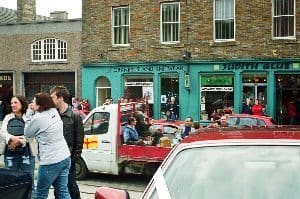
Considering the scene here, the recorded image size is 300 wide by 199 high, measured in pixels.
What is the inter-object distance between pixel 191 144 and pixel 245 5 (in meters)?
19.8

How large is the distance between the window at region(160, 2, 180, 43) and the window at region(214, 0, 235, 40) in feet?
6.14

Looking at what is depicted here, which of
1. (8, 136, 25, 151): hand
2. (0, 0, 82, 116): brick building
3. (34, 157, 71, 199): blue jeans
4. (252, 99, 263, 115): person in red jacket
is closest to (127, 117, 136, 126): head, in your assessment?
(8, 136, 25, 151): hand

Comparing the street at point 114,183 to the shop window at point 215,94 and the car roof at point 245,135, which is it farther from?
the shop window at point 215,94

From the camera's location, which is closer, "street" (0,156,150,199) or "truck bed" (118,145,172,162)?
"street" (0,156,150,199)

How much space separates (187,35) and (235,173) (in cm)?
2052

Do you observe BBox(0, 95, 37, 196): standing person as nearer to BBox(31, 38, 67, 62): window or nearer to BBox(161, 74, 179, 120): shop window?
BBox(161, 74, 179, 120): shop window

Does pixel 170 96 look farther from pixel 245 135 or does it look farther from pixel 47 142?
pixel 245 135

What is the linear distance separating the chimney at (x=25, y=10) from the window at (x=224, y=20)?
526 inches

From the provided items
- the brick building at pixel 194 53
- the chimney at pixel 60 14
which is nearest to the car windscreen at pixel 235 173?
the brick building at pixel 194 53

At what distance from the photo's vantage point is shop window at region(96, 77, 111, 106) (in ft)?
85.1

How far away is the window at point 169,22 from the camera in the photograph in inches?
952

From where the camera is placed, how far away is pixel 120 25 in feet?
83.5

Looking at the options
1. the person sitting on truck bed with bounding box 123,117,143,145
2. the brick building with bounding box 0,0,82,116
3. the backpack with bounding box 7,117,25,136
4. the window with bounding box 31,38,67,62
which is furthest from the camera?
the window with bounding box 31,38,67,62

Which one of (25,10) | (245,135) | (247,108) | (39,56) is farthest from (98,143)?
(25,10)
